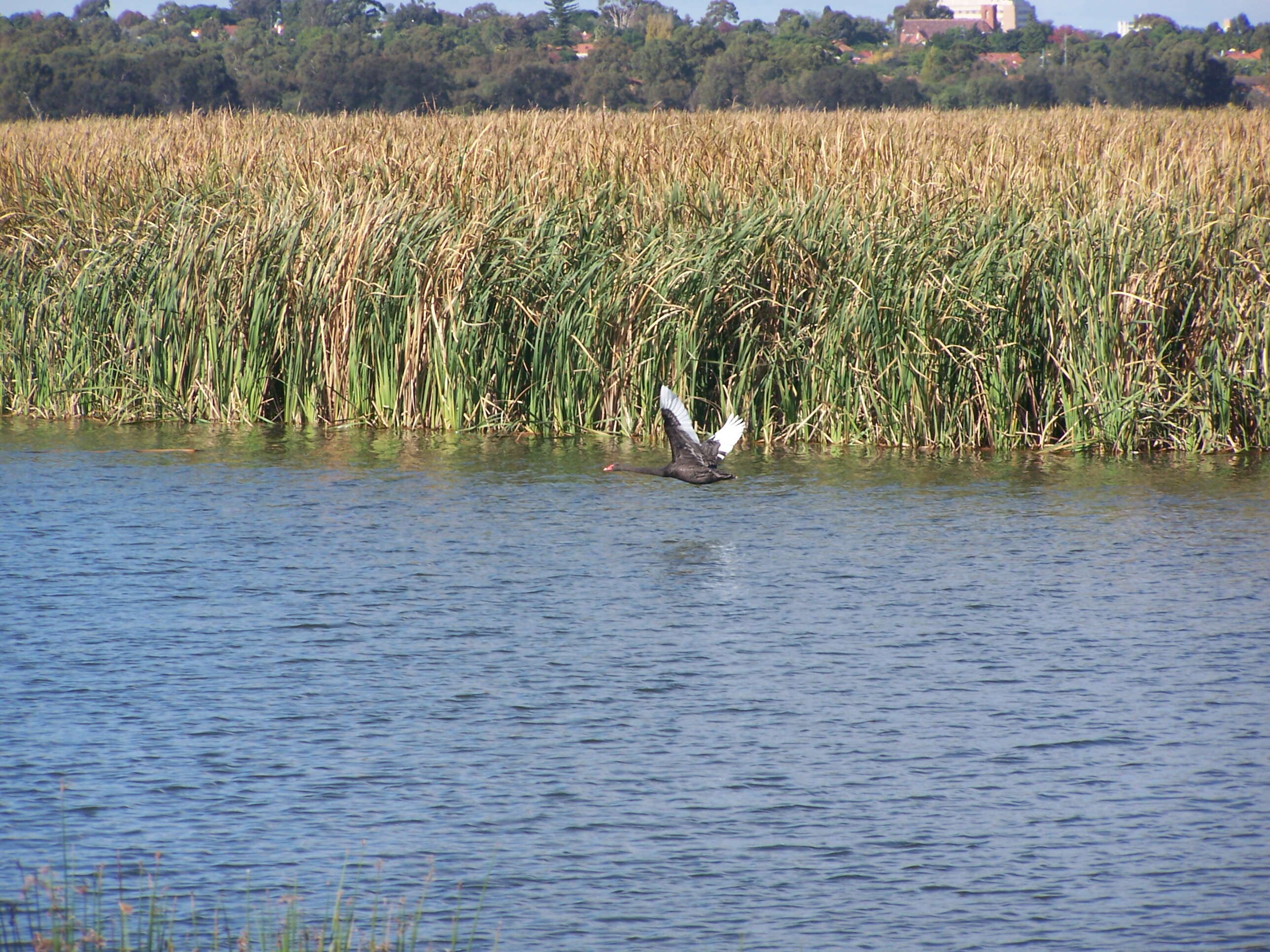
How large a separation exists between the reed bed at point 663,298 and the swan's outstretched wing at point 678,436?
1.60m

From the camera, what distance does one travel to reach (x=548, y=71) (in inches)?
2151

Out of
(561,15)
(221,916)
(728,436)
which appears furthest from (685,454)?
(561,15)

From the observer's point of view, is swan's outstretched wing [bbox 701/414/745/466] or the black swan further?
swan's outstretched wing [bbox 701/414/745/466]

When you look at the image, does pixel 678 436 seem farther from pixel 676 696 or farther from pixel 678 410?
pixel 676 696

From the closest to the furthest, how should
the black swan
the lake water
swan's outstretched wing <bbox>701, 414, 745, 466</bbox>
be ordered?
the lake water → the black swan → swan's outstretched wing <bbox>701, 414, 745, 466</bbox>

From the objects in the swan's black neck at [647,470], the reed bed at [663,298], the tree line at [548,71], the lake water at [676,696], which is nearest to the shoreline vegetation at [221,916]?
the lake water at [676,696]

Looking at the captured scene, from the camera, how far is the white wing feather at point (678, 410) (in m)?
7.93

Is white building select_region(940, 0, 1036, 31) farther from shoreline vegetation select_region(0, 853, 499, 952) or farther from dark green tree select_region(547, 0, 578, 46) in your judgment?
shoreline vegetation select_region(0, 853, 499, 952)

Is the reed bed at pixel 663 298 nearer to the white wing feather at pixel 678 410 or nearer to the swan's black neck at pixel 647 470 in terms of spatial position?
the white wing feather at pixel 678 410

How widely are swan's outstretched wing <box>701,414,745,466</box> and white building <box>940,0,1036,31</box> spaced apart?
168496 millimetres

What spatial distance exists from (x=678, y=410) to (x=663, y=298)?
1.55m

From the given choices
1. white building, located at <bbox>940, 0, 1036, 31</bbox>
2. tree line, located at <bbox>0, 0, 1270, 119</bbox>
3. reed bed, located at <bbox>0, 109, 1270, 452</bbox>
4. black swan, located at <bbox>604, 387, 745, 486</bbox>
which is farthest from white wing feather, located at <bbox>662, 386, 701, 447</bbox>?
white building, located at <bbox>940, 0, 1036, 31</bbox>

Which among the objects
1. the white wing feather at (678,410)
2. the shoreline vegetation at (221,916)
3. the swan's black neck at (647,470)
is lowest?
the shoreline vegetation at (221,916)

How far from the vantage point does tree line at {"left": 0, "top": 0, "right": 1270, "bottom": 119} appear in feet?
155
